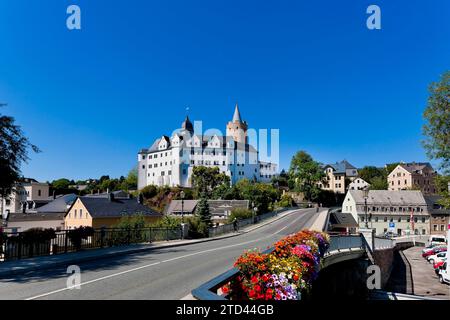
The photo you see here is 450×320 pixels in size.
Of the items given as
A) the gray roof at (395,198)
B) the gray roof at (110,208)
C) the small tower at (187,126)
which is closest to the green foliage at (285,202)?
the gray roof at (395,198)

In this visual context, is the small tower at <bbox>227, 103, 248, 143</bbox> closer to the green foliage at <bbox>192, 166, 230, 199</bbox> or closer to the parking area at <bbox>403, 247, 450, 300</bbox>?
the green foliage at <bbox>192, 166, 230, 199</bbox>

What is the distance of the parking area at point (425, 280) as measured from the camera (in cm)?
2678

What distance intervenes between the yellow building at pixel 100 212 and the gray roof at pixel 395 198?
4980cm

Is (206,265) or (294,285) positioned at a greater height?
(294,285)

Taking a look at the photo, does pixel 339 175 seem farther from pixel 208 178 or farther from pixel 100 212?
pixel 100 212

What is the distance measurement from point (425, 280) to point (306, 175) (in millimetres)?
63549

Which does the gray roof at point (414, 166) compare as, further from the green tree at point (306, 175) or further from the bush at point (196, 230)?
the bush at point (196, 230)

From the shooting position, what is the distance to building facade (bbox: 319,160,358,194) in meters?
124

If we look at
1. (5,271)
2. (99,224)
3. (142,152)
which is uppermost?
(142,152)
